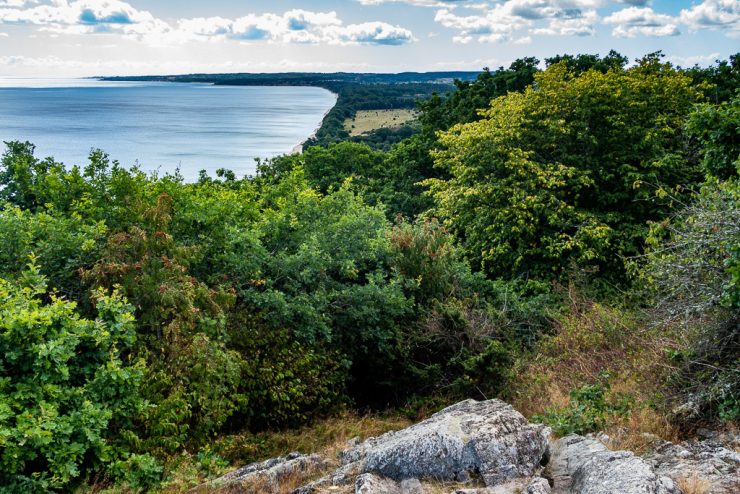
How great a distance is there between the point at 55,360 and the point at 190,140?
73.7 metres

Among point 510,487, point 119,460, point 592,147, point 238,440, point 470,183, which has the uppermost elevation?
point 592,147

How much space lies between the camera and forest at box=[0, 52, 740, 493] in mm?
8930

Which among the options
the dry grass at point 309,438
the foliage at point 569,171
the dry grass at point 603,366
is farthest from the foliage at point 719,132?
the dry grass at point 309,438

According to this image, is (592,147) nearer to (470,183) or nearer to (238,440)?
(470,183)

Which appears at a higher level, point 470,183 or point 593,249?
point 470,183

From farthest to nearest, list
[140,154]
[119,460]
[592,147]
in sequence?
[140,154] → [592,147] → [119,460]

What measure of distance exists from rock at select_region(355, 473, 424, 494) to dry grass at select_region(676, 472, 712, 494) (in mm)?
3060

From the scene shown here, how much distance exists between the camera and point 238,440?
38.1 ft

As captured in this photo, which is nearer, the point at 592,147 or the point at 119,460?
the point at 119,460

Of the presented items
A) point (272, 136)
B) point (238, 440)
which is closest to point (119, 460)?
point (238, 440)

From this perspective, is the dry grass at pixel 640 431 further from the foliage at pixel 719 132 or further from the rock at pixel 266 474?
the foliage at pixel 719 132

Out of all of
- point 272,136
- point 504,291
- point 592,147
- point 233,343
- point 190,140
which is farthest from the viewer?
point 272,136

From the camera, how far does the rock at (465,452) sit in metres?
7.54

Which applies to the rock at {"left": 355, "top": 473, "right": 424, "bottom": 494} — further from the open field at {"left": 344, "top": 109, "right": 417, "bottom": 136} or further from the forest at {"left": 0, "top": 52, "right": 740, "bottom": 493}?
the open field at {"left": 344, "top": 109, "right": 417, "bottom": 136}
